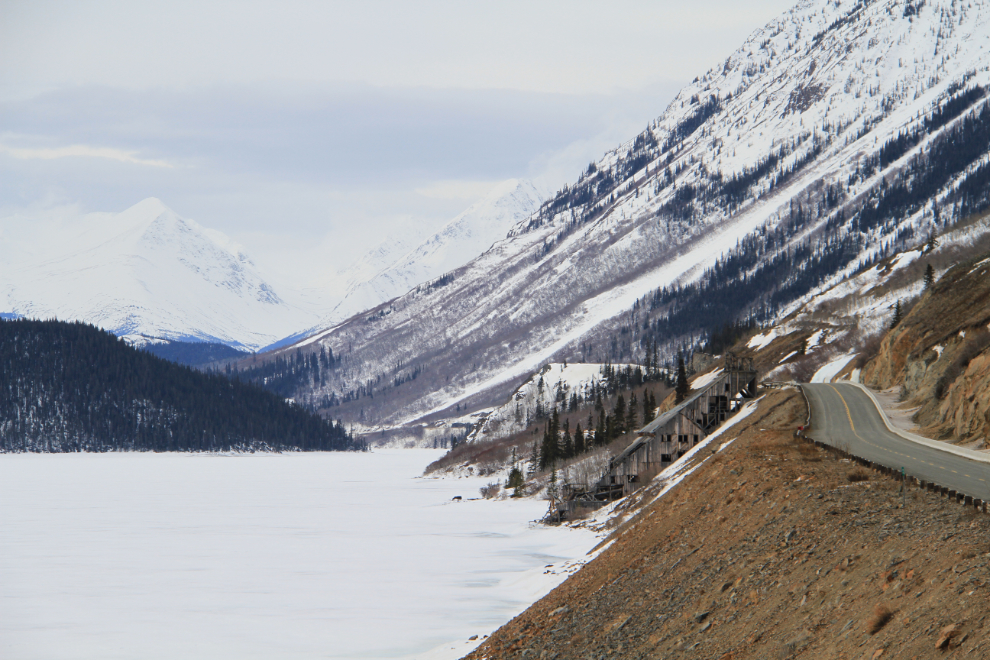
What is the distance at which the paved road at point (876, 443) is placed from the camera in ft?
109

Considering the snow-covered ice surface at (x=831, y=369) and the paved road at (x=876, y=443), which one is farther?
the snow-covered ice surface at (x=831, y=369)

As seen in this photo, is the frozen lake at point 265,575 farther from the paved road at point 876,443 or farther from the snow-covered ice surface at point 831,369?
the snow-covered ice surface at point 831,369

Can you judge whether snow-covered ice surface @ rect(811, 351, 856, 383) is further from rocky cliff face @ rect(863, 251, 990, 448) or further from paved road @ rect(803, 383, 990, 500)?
paved road @ rect(803, 383, 990, 500)

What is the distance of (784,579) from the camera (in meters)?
23.6

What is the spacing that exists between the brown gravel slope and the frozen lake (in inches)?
319

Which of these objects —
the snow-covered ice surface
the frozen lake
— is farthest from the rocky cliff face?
the frozen lake

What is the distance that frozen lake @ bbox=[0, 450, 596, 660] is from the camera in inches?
1580

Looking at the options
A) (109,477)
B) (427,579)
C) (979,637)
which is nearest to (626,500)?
(427,579)

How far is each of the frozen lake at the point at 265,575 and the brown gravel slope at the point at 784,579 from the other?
8109 millimetres

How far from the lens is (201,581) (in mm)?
54812

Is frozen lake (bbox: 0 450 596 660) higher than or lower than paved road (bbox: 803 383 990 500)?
lower

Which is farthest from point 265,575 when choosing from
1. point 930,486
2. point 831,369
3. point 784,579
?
point 831,369

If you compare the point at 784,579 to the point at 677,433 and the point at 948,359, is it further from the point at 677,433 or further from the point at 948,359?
the point at 677,433

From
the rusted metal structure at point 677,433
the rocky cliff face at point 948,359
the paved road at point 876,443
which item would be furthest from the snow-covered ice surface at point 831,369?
the paved road at point 876,443
